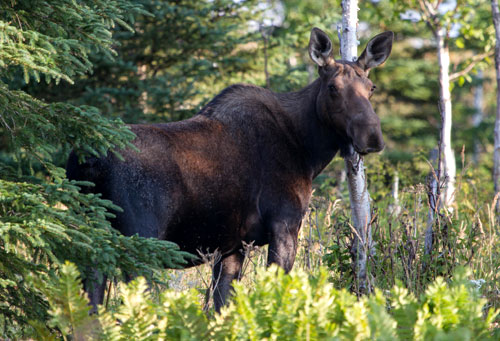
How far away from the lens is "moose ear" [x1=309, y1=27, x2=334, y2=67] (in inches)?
239

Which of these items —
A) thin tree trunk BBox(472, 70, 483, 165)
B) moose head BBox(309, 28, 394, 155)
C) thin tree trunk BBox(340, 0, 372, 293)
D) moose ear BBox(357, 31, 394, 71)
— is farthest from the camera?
thin tree trunk BBox(472, 70, 483, 165)

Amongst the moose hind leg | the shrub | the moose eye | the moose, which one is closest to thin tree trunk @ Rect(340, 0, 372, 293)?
the moose

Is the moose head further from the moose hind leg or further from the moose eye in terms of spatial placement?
the moose hind leg

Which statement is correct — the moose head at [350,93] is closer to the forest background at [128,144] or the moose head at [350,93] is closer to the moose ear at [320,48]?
the moose ear at [320,48]

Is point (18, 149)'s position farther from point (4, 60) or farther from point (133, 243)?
point (133, 243)

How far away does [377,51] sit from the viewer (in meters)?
6.29

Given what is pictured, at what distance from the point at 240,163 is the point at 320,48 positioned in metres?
1.53

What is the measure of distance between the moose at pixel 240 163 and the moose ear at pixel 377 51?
1cm

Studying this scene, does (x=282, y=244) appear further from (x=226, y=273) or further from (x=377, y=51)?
(x=377, y=51)

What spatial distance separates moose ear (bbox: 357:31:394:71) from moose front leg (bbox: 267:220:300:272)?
1.82 m

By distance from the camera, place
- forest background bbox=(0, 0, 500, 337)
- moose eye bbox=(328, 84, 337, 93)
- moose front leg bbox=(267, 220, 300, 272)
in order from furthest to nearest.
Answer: moose eye bbox=(328, 84, 337, 93) < moose front leg bbox=(267, 220, 300, 272) < forest background bbox=(0, 0, 500, 337)

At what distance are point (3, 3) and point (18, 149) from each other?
1.13m

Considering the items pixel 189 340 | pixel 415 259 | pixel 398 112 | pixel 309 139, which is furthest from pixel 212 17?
pixel 398 112

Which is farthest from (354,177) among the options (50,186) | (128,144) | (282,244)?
(50,186)
